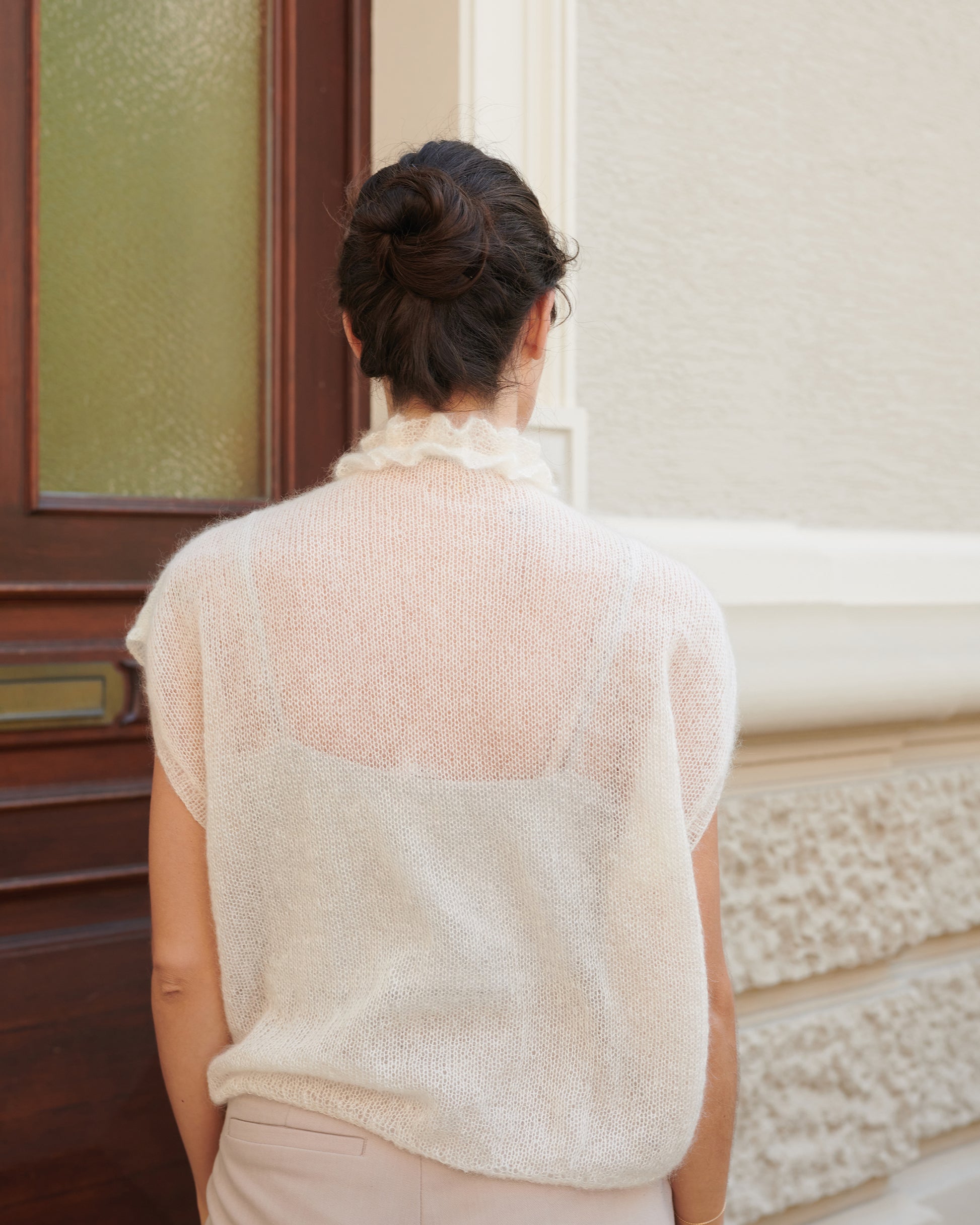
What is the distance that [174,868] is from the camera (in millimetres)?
1040

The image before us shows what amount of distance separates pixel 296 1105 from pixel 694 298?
5.21 feet

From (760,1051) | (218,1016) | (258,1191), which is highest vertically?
(218,1016)

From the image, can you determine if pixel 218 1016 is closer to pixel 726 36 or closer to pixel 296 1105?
pixel 296 1105

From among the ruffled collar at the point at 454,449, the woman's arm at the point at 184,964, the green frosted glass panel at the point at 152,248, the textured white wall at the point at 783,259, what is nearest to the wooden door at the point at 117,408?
the green frosted glass panel at the point at 152,248

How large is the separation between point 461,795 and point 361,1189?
0.35m

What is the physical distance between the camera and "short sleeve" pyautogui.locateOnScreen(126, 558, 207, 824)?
3.28 feet

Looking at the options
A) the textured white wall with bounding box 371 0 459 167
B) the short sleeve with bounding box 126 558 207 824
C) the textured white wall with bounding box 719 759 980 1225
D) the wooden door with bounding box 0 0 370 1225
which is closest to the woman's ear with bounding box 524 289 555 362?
the short sleeve with bounding box 126 558 207 824

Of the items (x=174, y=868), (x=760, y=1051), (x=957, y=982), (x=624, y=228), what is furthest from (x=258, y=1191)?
(x=957, y=982)

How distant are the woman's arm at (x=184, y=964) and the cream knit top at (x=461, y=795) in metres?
0.04

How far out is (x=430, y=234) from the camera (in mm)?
930

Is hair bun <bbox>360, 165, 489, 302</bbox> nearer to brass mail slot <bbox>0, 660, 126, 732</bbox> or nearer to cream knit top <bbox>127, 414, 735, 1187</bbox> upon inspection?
cream knit top <bbox>127, 414, 735, 1187</bbox>

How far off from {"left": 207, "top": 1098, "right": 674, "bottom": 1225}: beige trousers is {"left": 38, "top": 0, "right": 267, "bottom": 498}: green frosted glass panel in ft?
3.62

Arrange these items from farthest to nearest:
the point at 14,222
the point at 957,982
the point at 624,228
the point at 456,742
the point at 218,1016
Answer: the point at 957,982, the point at 624,228, the point at 14,222, the point at 218,1016, the point at 456,742

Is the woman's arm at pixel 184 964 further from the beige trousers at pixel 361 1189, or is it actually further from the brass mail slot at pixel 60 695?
the brass mail slot at pixel 60 695
